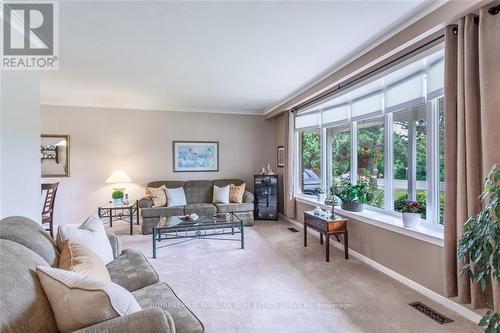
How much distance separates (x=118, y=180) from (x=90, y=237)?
3497 millimetres

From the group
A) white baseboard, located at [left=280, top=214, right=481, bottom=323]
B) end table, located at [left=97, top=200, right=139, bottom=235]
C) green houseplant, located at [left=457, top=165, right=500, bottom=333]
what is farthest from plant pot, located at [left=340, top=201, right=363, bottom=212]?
end table, located at [left=97, top=200, right=139, bottom=235]

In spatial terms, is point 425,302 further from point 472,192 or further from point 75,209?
point 75,209

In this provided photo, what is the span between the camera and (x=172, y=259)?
3.63 m

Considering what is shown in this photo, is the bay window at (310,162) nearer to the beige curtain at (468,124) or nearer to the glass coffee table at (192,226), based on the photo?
the glass coffee table at (192,226)

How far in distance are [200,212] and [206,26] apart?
3.53 m

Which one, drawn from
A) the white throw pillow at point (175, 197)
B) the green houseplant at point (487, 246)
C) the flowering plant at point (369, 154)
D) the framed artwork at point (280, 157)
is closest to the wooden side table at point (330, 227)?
the flowering plant at point (369, 154)

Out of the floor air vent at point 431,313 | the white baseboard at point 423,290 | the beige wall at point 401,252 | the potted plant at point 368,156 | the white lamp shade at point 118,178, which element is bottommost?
the floor air vent at point 431,313

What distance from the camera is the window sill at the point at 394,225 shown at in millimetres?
2559

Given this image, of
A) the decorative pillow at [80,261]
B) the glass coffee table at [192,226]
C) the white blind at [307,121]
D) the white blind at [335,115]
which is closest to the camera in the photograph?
the decorative pillow at [80,261]

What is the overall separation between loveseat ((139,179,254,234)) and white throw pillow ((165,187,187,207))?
143mm

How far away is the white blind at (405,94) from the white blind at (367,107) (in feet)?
0.46

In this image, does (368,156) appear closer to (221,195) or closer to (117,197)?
(221,195)

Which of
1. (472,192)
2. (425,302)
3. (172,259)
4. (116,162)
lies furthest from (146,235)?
(472,192)

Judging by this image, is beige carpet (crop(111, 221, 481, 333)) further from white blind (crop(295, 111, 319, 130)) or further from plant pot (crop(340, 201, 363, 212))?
white blind (crop(295, 111, 319, 130))
